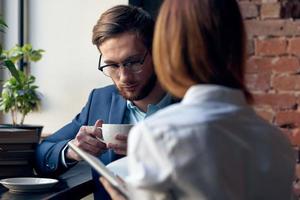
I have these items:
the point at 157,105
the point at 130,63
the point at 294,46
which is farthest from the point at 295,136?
the point at 130,63

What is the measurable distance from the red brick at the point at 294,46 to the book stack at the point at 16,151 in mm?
884

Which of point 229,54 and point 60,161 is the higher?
point 229,54

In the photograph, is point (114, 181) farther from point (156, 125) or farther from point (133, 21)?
point (133, 21)

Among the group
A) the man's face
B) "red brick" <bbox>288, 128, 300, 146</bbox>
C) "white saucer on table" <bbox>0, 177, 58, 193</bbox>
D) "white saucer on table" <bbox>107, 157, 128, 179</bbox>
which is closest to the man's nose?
the man's face

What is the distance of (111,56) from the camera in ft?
5.87

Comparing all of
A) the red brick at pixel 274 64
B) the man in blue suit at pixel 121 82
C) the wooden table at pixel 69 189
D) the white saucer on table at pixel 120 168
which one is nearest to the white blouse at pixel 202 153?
the white saucer on table at pixel 120 168

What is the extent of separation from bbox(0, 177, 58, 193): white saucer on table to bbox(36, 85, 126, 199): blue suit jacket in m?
0.20

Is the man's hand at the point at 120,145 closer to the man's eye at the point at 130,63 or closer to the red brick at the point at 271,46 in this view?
the man's eye at the point at 130,63

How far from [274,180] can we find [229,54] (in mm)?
211

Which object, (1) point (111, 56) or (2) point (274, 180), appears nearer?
(2) point (274, 180)

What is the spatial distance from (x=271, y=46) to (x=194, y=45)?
1.23m

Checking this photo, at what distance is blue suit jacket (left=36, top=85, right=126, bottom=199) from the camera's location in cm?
184

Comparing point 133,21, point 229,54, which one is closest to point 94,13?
point 133,21

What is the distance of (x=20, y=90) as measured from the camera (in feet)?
7.68
